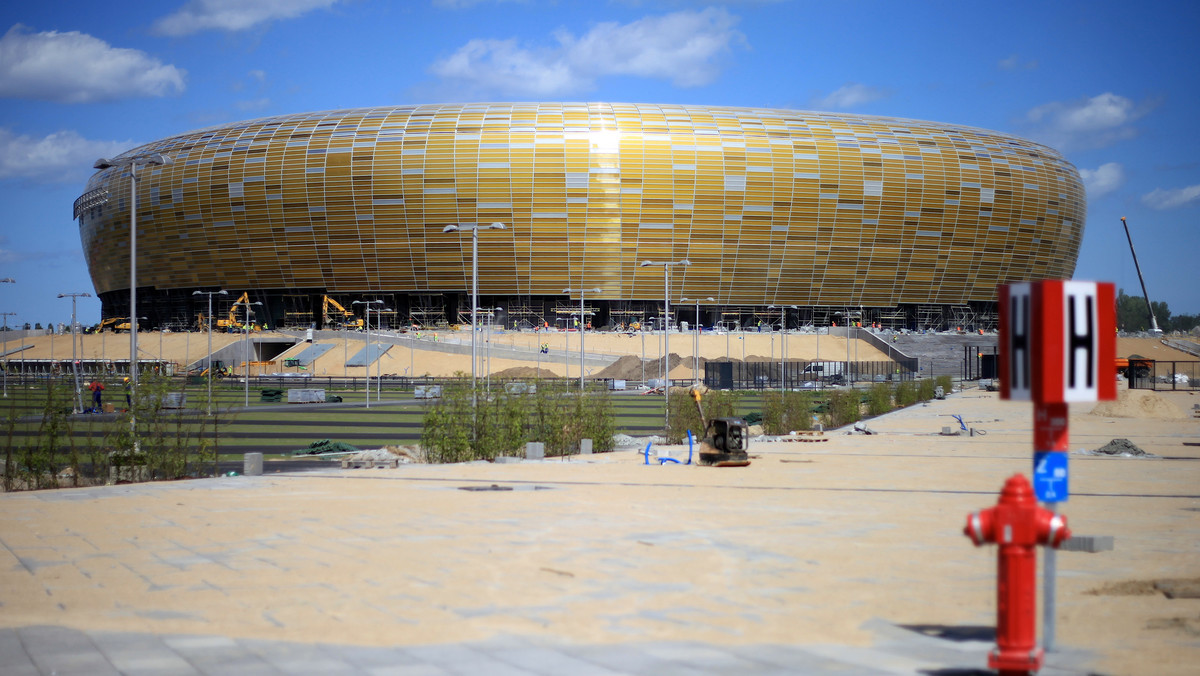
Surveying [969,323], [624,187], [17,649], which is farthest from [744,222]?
[17,649]

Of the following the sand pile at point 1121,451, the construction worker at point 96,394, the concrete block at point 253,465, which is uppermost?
the construction worker at point 96,394

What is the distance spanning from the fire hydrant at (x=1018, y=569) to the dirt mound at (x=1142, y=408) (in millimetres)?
44184

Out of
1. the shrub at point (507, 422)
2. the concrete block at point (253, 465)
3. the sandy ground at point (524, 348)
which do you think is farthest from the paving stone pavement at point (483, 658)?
the sandy ground at point (524, 348)

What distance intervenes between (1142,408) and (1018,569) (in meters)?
45.5

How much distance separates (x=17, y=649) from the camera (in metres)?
7.66

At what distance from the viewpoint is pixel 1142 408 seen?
152 ft

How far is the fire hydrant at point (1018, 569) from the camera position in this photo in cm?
631

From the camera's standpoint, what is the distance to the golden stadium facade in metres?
107

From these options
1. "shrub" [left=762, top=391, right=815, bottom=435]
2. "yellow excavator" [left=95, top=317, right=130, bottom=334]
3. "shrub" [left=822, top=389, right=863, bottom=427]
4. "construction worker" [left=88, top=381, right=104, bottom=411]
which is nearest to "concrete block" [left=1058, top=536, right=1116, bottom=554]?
"shrub" [left=762, top=391, right=815, bottom=435]

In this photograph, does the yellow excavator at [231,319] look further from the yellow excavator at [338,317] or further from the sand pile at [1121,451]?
the sand pile at [1121,451]

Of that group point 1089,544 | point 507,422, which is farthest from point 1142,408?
point 1089,544

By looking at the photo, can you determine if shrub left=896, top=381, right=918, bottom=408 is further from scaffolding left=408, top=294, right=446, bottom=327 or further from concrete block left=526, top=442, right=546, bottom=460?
scaffolding left=408, top=294, right=446, bottom=327

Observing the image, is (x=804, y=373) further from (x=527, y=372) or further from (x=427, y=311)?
(x=427, y=311)

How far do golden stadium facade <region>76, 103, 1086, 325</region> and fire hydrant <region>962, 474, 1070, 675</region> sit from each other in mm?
97486
